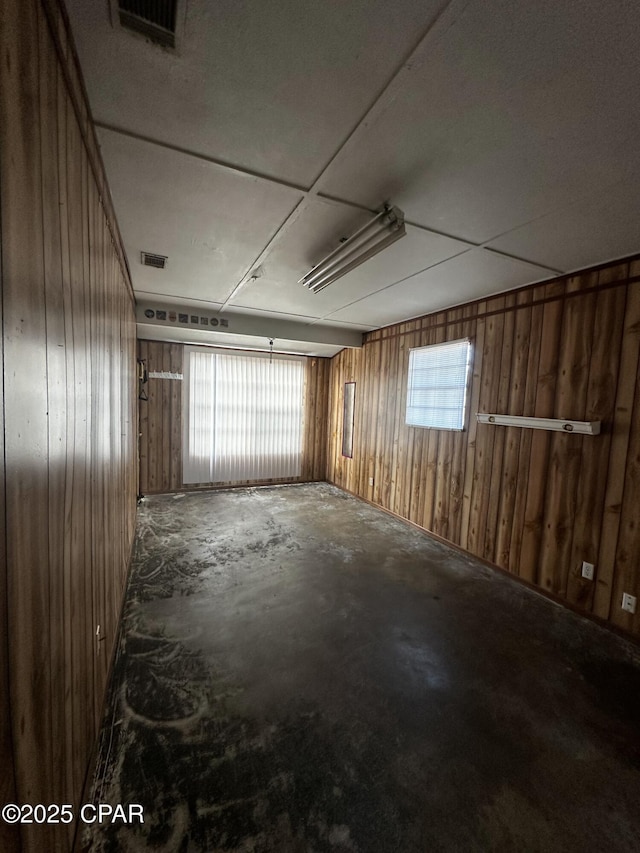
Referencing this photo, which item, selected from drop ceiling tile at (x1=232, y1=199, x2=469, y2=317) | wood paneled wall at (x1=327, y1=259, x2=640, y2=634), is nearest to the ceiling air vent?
drop ceiling tile at (x1=232, y1=199, x2=469, y2=317)

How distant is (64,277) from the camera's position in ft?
3.33

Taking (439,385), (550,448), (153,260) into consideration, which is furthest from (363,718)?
(153,260)

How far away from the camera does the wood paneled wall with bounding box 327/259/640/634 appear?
2314 mm

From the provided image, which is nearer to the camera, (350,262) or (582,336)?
(350,262)

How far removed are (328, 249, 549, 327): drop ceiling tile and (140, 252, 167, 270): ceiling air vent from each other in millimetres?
1877

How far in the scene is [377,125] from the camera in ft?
4.21

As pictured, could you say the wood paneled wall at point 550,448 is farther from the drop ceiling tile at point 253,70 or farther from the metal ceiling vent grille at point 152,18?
the metal ceiling vent grille at point 152,18

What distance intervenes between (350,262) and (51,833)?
106 inches

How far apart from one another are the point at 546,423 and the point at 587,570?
1.13 m

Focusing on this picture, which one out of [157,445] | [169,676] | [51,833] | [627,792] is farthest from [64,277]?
[157,445]

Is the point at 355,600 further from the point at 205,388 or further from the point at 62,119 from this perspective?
the point at 205,388

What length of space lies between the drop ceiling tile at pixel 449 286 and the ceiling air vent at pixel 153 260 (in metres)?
1.88

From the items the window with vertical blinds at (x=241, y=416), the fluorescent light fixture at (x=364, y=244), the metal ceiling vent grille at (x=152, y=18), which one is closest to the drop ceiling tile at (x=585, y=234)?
the fluorescent light fixture at (x=364, y=244)

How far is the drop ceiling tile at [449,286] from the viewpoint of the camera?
98.2 inches
